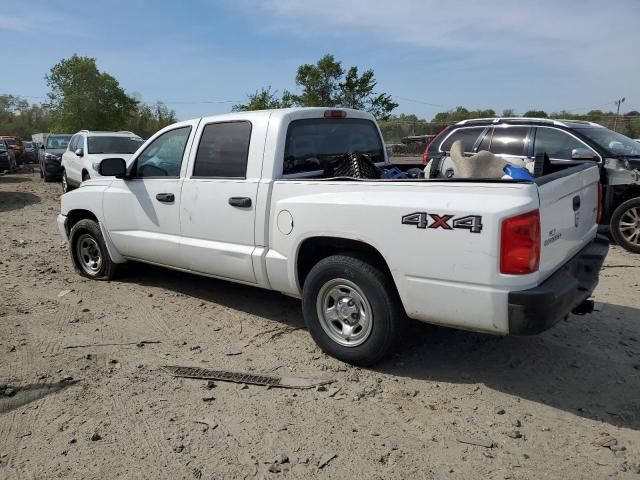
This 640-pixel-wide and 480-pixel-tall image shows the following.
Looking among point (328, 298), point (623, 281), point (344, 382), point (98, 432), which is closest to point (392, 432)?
point (344, 382)

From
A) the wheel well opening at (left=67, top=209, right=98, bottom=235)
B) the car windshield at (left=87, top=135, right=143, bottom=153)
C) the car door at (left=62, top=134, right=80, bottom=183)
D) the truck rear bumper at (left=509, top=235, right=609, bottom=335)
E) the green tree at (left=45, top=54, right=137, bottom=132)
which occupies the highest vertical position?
the green tree at (left=45, top=54, right=137, bottom=132)

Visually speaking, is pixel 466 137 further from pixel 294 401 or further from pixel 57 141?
pixel 57 141

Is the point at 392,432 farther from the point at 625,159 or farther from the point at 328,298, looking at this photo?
the point at 625,159

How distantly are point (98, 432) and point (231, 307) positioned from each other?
2.17 metres

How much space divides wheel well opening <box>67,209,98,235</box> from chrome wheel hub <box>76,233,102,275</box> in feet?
0.74

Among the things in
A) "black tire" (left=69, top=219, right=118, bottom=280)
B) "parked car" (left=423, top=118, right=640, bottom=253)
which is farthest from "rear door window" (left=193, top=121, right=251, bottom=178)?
"parked car" (left=423, top=118, right=640, bottom=253)

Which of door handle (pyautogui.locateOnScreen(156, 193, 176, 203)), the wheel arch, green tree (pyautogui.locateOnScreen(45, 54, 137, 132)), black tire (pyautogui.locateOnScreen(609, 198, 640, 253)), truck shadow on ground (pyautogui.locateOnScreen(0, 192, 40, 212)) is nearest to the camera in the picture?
the wheel arch

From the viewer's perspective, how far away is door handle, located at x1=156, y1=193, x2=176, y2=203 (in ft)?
15.7

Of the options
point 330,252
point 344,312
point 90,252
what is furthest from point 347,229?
point 90,252

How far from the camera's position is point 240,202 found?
→ 13.8ft

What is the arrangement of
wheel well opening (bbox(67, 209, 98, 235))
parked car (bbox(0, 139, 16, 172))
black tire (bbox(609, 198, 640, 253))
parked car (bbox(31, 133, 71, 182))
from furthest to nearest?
parked car (bbox(0, 139, 16, 172)) → parked car (bbox(31, 133, 71, 182)) → black tire (bbox(609, 198, 640, 253)) → wheel well opening (bbox(67, 209, 98, 235))

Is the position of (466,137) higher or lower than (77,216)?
higher

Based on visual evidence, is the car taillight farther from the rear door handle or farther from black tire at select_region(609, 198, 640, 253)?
black tire at select_region(609, 198, 640, 253)

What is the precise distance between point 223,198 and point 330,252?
1.07m
